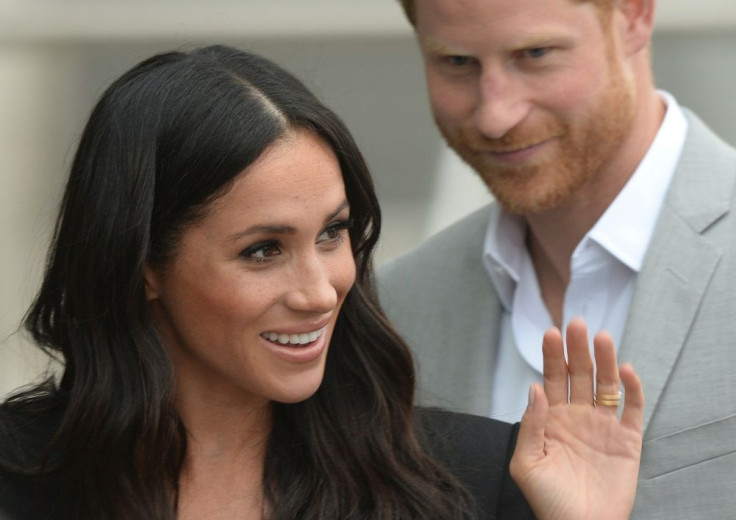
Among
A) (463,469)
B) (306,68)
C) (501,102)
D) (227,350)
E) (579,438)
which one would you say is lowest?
(306,68)

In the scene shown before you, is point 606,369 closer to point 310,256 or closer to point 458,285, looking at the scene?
point 310,256

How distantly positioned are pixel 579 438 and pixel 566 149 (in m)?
0.90

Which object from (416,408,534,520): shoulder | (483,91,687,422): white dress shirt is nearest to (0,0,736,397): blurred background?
(483,91,687,422): white dress shirt

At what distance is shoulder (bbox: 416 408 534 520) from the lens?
3068 millimetres

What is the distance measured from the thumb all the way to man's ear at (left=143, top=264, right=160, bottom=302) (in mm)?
768

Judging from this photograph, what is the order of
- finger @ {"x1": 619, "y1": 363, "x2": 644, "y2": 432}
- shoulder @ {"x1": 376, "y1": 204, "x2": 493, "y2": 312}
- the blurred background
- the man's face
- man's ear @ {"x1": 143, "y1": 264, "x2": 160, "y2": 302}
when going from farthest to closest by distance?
the blurred background → shoulder @ {"x1": 376, "y1": 204, "x2": 493, "y2": 312} → the man's face → man's ear @ {"x1": 143, "y1": 264, "x2": 160, "y2": 302} → finger @ {"x1": 619, "y1": 363, "x2": 644, "y2": 432}

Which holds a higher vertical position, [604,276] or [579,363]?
[579,363]

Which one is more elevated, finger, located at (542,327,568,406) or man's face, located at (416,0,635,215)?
man's face, located at (416,0,635,215)

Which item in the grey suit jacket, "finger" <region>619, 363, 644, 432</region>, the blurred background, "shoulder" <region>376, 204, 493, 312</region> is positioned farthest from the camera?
the blurred background

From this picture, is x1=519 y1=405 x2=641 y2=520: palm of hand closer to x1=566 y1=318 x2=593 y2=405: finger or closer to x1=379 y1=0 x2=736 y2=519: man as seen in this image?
x1=566 y1=318 x2=593 y2=405: finger

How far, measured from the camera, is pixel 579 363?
291 centimetres

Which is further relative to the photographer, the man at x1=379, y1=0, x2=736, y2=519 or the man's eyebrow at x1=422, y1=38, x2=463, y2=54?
the man's eyebrow at x1=422, y1=38, x2=463, y2=54

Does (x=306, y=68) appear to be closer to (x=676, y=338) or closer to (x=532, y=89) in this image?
(x=532, y=89)

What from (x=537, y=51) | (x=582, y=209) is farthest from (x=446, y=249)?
(x=537, y=51)
